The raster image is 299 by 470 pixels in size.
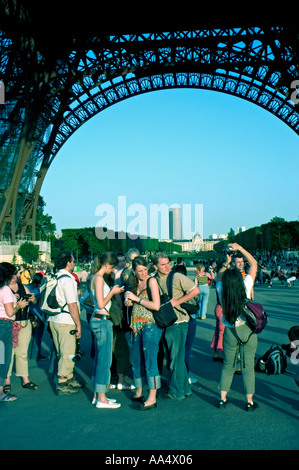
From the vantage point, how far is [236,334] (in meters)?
4.56

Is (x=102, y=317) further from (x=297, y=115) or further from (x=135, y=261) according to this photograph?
(x=297, y=115)

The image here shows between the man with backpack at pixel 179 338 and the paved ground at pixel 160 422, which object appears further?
the man with backpack at pixel 179 338

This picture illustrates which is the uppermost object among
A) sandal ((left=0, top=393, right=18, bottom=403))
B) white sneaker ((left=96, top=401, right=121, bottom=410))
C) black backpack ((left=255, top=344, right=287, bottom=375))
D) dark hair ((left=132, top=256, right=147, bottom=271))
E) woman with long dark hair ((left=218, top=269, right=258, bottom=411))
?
dark hair ((left=132, top=256, right=147, bottom=271))

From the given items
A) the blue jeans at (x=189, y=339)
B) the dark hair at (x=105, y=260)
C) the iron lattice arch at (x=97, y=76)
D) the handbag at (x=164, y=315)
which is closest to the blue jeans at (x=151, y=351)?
the handbag at (x=164, y=315)

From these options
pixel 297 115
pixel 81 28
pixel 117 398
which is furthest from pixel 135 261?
pixel 297 115

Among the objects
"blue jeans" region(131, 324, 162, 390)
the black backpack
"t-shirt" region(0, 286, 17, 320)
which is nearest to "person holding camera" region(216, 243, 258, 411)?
"blue jeans" region(131, 324, 162, 390)

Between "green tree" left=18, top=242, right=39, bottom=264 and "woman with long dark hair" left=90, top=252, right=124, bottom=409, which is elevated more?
"green tree" left=18, top=242, right=39, bottom=264

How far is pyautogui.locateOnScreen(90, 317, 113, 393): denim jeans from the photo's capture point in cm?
484

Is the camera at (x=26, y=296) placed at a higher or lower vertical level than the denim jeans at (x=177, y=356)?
higher

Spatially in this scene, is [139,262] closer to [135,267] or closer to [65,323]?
[135,267]

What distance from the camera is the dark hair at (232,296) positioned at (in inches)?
177

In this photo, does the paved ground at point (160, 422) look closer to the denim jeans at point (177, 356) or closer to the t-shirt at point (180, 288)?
the denim jeans at point (177, 356)

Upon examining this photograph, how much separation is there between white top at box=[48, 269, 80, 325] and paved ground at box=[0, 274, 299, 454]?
3.00ft

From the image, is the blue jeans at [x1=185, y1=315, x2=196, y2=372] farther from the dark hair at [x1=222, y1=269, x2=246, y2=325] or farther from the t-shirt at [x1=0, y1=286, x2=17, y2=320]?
the t-shirt at [x1=0, y1=286, x2=17, y2=320]
